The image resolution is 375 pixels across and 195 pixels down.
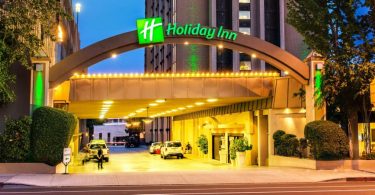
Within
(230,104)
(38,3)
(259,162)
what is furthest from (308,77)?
(38,3)

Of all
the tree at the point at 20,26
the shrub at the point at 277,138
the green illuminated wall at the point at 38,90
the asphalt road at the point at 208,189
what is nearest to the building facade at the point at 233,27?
the shrub at the point at 277,138

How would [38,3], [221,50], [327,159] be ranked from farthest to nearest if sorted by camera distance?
[221,50] → [327,159] → [38,3]

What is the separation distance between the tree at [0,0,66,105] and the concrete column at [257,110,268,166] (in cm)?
1661

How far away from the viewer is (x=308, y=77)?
3023cm

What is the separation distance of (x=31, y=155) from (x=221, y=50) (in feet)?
171

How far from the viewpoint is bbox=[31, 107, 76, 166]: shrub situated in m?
25.1

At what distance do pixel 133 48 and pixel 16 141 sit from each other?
7.82m

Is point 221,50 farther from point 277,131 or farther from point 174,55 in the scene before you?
point 277,131

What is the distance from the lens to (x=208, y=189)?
738 inches

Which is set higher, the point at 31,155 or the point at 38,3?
the point at 38,3

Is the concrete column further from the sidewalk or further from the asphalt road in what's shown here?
the asphalt road

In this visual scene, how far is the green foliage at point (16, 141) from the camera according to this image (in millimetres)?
25062

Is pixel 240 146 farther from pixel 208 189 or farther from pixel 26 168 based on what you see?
pixel 208 189

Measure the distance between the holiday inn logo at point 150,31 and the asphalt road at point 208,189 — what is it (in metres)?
10.5
